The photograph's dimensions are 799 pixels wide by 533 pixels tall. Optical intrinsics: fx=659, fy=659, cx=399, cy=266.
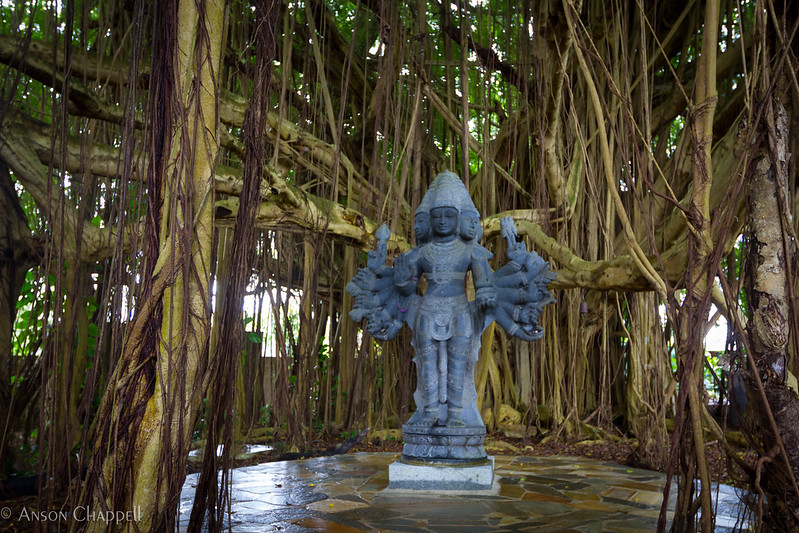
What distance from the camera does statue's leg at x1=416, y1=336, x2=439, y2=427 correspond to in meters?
3.49

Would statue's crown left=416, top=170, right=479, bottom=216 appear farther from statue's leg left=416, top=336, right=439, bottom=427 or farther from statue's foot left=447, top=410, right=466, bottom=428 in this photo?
statue's foot left=447, top=410, right=466, bottom=428

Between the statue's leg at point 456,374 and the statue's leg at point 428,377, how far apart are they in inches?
3.0

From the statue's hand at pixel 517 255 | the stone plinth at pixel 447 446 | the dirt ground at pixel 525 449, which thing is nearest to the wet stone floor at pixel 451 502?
the stone plinth at pixel 447 446

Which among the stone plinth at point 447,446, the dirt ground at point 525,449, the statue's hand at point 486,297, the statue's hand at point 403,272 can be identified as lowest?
the dirt ground at point 525,449

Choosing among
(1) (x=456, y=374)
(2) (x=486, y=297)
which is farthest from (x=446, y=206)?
(1) (x=456, y=374)

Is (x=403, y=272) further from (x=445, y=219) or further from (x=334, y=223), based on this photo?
(x=334, y=223)

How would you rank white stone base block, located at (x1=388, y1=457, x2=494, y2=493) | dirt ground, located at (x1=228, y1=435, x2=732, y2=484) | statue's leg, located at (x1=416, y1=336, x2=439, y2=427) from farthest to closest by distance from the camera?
dirt ground, located at (x1=228, y1=435, x2=732, y2=484) → statue's leg, located at (x1=416, y1=336, x2=439, y2=427) → white stone base block, located at (x1=388, y1=457, x2=494, y2=493)

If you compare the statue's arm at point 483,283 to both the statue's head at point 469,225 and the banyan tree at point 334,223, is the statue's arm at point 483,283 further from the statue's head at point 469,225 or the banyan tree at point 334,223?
the banyan tree at point 334,223

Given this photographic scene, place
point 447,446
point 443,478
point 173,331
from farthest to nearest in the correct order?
point 447,446, point 443,478, point 173,331

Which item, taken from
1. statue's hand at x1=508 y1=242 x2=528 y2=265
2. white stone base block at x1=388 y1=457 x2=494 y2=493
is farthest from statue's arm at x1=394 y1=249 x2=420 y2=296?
white stone base block at x1=388 y1=457 x2=494 y2=493

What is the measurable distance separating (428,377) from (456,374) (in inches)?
5.9

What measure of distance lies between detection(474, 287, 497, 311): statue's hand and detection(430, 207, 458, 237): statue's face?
1.23ft

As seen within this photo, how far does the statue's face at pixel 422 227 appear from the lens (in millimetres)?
3750

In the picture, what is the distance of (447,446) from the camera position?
11.2 feet
